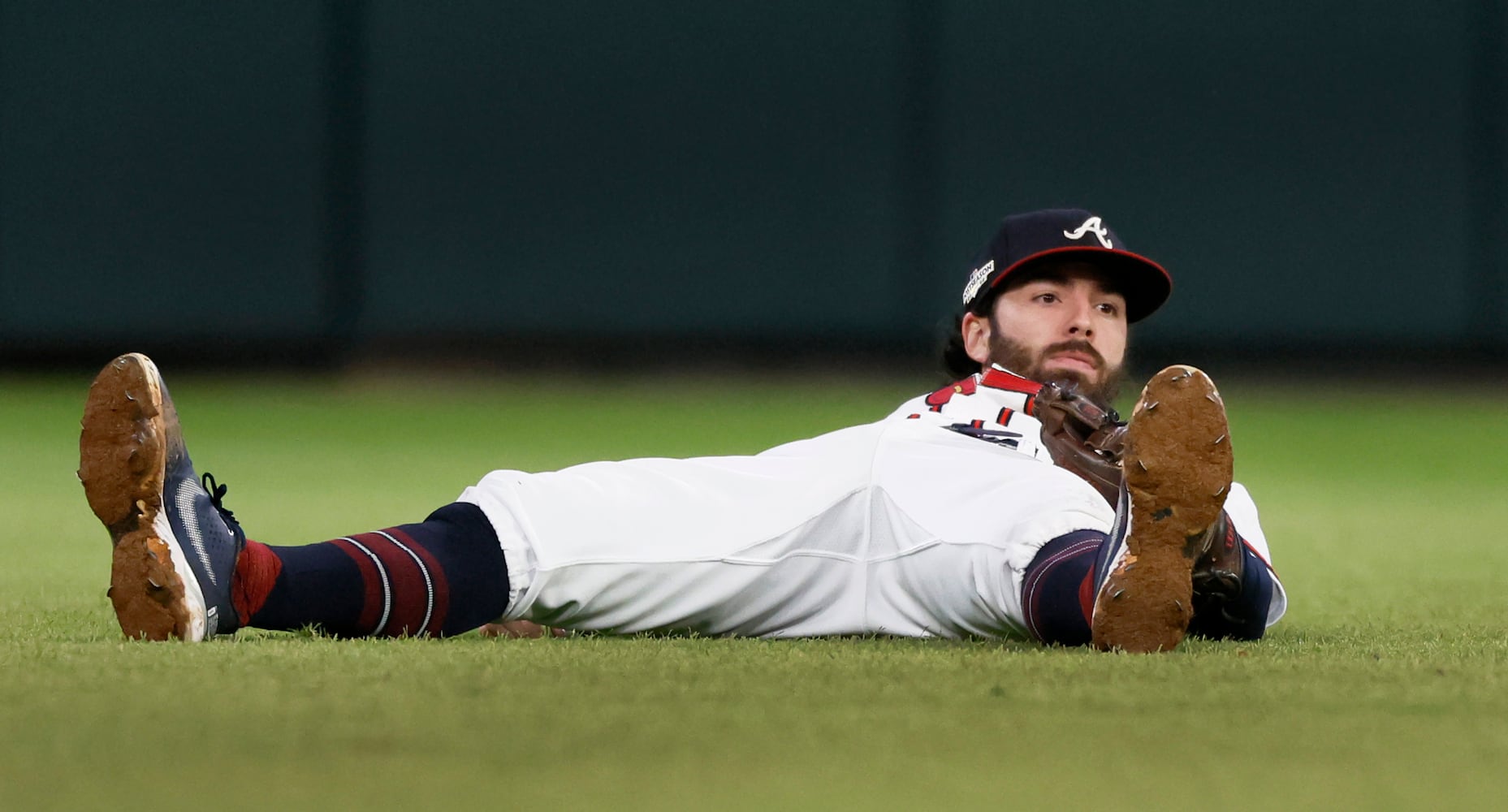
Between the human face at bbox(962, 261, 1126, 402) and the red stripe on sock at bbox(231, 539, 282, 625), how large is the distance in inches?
34.2

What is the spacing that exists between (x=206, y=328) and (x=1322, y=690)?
18.8ft

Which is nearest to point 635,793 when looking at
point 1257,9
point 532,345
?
point 532,345

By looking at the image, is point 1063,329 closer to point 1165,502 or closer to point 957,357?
point 957,357

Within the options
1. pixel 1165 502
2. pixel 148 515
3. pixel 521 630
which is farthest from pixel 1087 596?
pixel 148 515

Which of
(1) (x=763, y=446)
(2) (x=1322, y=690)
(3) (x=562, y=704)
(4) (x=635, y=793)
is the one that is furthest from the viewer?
(1) (x=763, y=446)

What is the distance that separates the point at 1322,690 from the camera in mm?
1359

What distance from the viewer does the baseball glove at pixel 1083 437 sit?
1803 mm

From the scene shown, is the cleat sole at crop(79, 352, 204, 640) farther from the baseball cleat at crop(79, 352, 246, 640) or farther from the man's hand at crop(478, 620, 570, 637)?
the man's hand at crop(478, 620, 570, 637)

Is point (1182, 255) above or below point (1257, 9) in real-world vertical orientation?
below

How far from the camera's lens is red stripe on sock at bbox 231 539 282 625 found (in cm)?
160

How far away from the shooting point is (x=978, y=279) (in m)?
2.16

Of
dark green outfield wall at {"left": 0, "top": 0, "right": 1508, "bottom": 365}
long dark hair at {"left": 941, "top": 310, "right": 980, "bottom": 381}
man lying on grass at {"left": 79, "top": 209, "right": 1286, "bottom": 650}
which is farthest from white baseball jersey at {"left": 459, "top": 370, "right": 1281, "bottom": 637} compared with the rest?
dark green outfield wall at {"left": 0, "top": 0, "right": 1508, "bottom": 365}

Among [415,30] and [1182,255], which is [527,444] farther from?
[1182,255]

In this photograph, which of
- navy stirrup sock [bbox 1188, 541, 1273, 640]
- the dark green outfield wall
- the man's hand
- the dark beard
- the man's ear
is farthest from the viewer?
the dark green outfield wall
